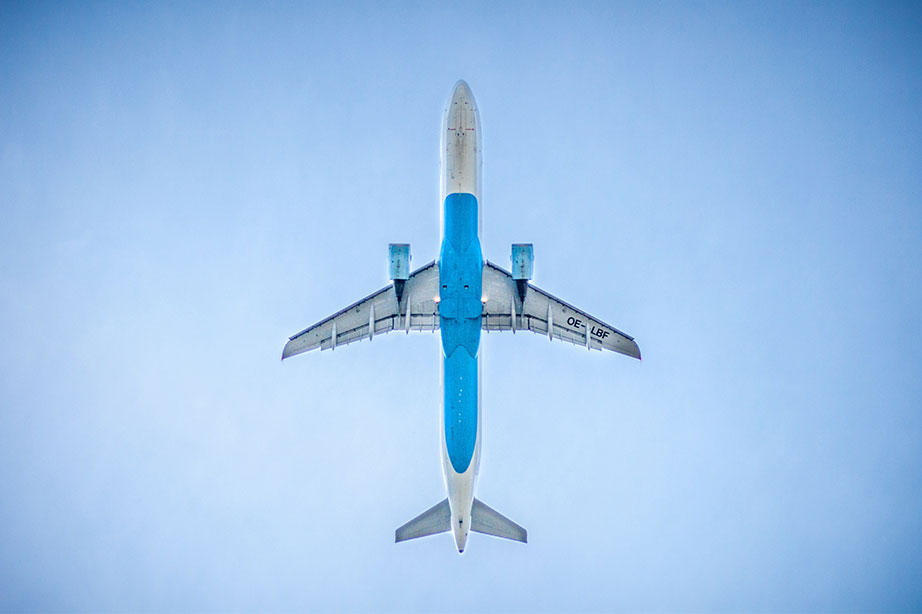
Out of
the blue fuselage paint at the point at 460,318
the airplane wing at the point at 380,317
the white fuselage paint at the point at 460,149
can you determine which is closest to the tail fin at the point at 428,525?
the blue fuselage paint at the point at 460,318

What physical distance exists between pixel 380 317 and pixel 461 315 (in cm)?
742

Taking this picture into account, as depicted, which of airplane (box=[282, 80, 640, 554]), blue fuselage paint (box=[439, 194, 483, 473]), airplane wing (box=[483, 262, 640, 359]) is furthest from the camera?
airplane wing (box=[483, 262, 640, 359])

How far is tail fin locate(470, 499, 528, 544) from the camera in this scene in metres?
47.1

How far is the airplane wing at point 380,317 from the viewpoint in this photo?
148 feet

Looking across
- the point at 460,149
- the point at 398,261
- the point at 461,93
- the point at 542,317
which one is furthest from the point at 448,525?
the point at 461,93

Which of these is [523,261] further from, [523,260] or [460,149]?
[460,149]

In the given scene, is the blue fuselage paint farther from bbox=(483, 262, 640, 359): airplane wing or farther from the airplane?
bbox=(483, 262, 640, 359): airplane wing

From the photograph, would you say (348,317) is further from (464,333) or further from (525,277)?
(525,277)

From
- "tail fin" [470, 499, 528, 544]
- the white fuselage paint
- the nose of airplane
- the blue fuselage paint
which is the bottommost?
"tail fin" [470, 499, 528, 544]

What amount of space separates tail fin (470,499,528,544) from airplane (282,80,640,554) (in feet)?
0.20

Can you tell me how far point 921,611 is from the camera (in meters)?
79.7

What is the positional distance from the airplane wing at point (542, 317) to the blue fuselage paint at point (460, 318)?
381cm

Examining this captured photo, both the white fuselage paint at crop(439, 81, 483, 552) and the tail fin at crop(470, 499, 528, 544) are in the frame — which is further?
the tail fin at crop(470, 499, 528, 544)

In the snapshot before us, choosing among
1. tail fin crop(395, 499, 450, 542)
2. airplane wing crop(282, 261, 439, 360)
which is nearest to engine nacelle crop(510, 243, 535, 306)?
airplane wing crop(282, 261, 439, 360)
